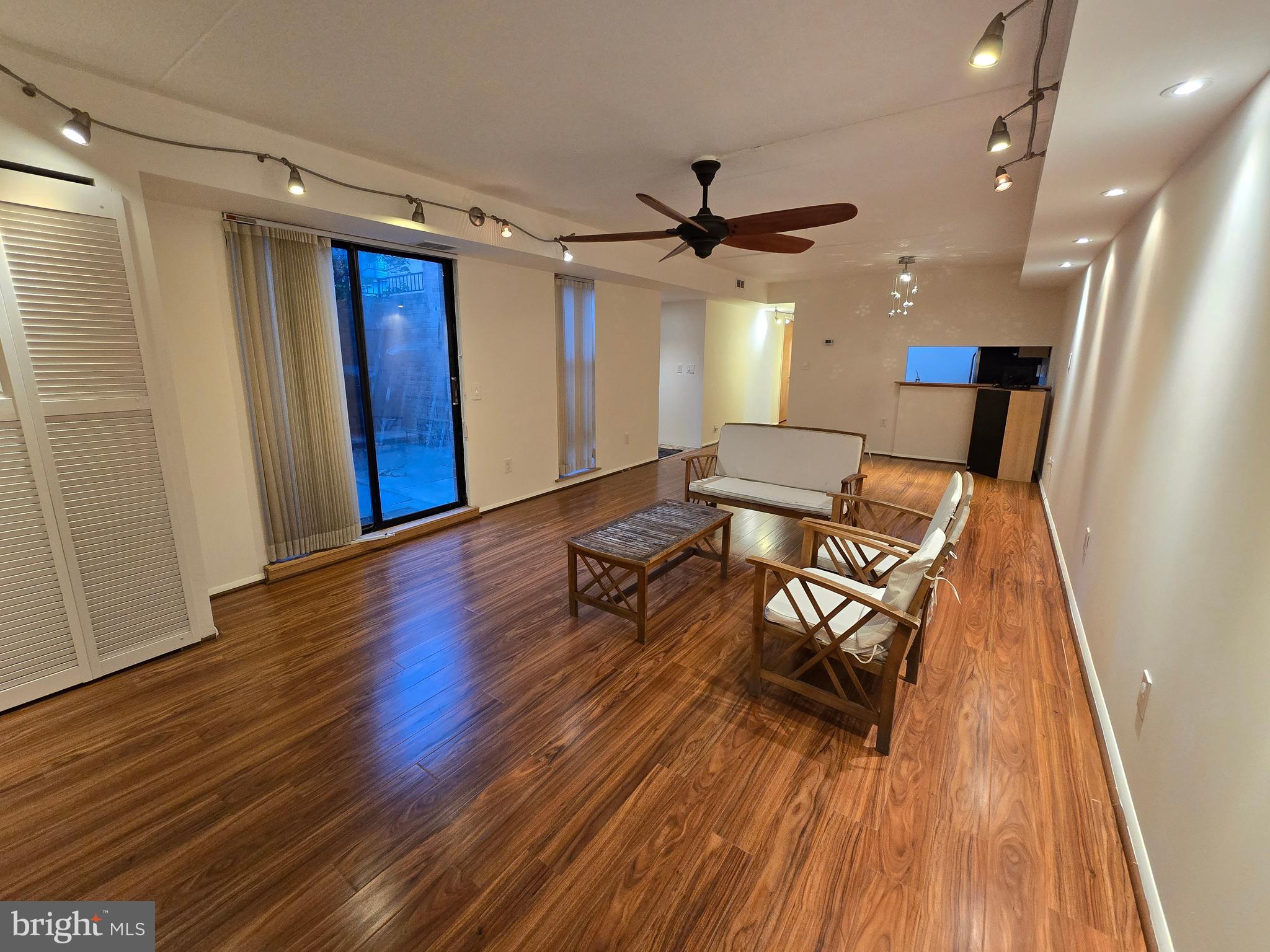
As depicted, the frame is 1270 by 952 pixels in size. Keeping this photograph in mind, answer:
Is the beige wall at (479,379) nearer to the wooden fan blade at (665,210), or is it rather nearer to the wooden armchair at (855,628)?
the wooden fan blade at (665,210)

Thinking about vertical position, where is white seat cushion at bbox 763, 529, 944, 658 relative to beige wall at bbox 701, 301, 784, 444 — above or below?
below

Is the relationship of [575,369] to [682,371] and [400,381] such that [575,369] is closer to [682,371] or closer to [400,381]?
[400,381]

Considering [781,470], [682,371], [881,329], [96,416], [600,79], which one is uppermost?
[600,79]

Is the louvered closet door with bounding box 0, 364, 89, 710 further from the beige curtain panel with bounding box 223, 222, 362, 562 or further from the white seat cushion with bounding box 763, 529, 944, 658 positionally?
the white seat cushion with bounding box 763, 529, 944, 658

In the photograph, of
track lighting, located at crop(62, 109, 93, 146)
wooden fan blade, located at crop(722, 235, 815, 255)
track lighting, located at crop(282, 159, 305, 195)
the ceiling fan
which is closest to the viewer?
track lighting, located at crop(62, 109, 93, 146)

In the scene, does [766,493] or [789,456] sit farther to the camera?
[789,456]

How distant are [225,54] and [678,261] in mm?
4528

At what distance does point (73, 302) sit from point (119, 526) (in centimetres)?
98

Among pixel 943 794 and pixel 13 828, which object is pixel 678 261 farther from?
pixel 13 828

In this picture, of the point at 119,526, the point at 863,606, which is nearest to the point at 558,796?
the point at 863,606

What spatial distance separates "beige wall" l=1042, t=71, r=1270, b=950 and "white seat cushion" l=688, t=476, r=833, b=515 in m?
1.53

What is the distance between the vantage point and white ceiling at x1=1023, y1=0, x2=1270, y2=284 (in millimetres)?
1220

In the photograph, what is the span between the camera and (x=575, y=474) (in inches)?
233

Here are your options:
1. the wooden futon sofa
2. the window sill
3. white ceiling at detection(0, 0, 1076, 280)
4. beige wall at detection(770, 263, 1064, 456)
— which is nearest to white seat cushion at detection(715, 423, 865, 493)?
the wooden futon sofa
